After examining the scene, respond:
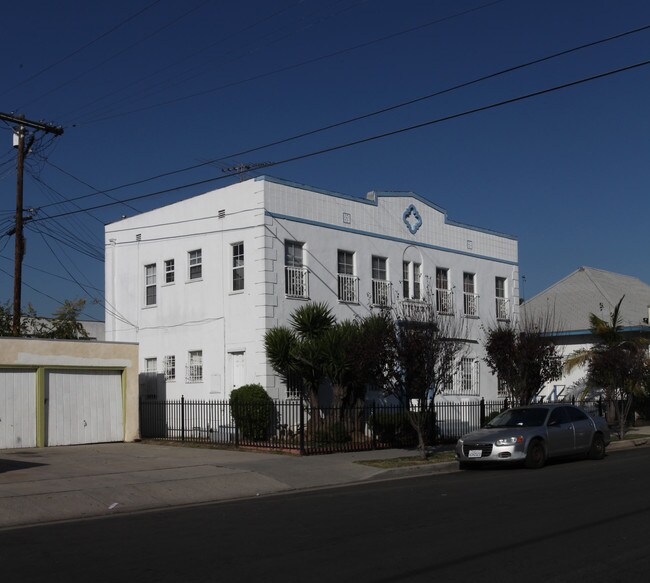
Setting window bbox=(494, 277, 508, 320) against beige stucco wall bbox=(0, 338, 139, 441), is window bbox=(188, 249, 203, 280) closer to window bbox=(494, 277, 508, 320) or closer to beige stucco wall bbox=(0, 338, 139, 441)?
beige stucco wall bbox=(0, 338, 139, 441)

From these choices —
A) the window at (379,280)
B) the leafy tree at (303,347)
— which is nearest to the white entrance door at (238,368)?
the leafy tree at (303,347)

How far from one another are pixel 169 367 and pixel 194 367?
1310 millimetres

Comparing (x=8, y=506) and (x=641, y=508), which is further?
(x=8, y=506)

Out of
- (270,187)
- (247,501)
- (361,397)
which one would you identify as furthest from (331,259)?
(247,501)

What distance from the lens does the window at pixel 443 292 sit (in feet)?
102

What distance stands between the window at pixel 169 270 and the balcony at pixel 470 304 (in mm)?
11368

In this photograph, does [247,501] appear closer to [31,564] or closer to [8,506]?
[8,506]

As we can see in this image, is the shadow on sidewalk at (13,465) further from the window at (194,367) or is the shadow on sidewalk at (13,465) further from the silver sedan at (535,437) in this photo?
the silver sedan at (535,437)

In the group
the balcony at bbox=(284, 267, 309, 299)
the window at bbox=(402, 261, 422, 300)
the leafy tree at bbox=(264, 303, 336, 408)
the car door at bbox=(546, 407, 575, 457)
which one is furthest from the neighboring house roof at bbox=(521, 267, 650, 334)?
the car door at bbox=(546, 407, 575, 457)

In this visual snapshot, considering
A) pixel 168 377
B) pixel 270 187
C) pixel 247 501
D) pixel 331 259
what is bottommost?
pixel 247 501

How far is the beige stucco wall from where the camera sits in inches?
885

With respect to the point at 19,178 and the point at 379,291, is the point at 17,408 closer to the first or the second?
the point at 19,178

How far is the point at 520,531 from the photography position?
10.0 m

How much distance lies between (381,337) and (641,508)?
9.12 metres
